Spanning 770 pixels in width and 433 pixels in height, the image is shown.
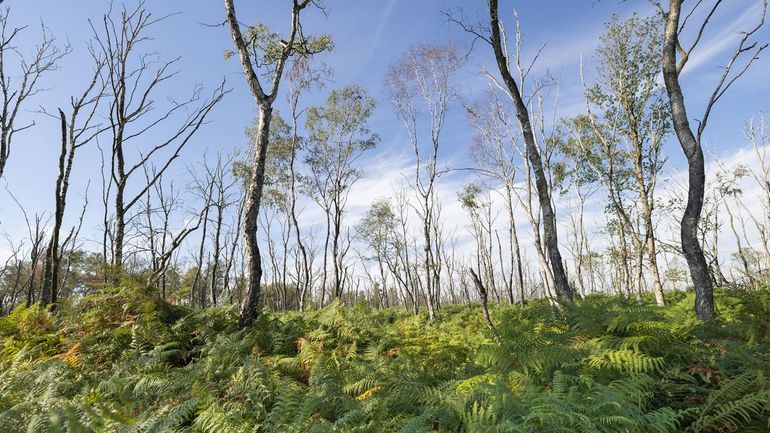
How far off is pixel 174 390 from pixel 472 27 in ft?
24.9

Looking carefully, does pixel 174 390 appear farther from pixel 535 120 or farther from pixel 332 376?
pixel 535 120

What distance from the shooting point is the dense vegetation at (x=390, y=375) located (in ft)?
7.38

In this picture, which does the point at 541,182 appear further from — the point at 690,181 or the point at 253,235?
the point at 253,235

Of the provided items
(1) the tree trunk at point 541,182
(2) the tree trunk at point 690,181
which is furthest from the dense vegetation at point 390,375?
(1) the tree trunk at point 541,182

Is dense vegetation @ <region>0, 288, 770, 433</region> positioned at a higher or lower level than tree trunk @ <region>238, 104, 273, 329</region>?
lower

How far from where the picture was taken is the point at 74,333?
566 cm

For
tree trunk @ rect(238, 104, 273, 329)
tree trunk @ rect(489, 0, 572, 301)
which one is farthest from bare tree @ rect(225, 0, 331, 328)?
tree trunk @ rect(489, 0, 572, 301)

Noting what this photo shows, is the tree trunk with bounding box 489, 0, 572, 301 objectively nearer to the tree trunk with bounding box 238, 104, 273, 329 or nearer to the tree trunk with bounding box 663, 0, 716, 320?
the tree trunk with bounding box 663, 0, 716, 320

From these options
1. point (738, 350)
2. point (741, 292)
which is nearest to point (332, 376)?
point (738, 350)

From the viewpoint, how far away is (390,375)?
3.63 m

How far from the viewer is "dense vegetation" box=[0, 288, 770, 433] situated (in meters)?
2.25

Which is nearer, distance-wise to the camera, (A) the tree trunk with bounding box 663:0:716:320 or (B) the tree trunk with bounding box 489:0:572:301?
(A) the tree trunk with bounding box 663:0:716:320

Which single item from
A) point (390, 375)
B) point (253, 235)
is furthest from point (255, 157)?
point (390, 375)

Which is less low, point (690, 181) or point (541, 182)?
point (541, 182)
